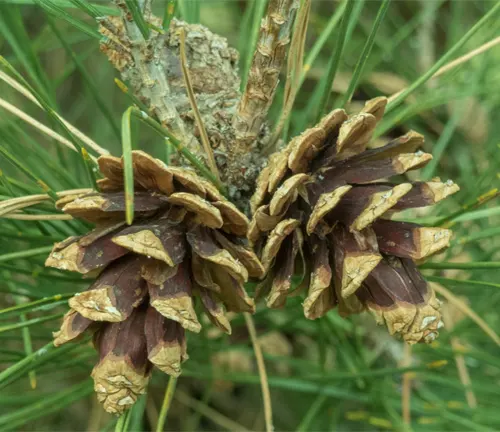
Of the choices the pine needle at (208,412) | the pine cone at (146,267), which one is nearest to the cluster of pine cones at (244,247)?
the pine cone at (146,267)

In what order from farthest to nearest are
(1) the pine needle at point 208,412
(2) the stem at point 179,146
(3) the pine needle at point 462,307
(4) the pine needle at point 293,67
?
(1) the pine needle at point 208,412, (3) the pine needle at point 462,307, (4) the pine needle at point 293,67, (2) the stem at point 179,146

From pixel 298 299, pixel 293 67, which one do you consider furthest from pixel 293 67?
pixel 298 299

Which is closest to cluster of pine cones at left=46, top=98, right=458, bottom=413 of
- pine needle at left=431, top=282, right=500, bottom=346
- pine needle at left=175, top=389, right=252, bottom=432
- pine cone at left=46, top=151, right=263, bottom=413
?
pine cone at left=46, top=151, right=263, bottom=413

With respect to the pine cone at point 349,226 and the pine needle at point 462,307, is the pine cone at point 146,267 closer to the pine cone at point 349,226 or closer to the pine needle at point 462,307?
the pine cone at point 349,226

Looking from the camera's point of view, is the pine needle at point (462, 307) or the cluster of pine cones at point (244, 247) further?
the pine needle at point (462, 307)

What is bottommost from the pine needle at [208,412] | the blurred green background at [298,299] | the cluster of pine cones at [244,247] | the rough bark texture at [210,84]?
the pine needle at [208,412]

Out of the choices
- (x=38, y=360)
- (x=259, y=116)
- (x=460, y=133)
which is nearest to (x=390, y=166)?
(x=259, y=116)

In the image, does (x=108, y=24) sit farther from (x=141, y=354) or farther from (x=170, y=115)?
(x=141, y=354)

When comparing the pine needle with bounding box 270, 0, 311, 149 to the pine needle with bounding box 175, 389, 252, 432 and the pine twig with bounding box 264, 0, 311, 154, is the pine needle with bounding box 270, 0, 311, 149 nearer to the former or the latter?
the pine twig with bounding box 264, 0, 311, 154

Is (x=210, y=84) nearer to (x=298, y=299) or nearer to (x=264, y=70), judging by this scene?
(x=264, y=70)
